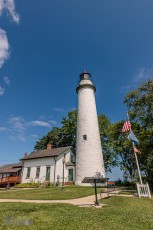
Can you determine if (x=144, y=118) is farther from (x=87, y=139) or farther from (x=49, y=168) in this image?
(x=49, y=168)

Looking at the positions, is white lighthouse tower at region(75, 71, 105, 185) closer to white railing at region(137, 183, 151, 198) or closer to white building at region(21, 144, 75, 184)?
white building at region(21, 144, 75, 184)

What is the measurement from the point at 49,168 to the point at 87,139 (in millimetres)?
8005

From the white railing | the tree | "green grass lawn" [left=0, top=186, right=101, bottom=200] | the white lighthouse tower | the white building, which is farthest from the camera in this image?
the white building

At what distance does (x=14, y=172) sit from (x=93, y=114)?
57.9ft

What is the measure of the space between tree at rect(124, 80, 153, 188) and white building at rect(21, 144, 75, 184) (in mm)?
10982

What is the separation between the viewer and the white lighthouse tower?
19.8 meters

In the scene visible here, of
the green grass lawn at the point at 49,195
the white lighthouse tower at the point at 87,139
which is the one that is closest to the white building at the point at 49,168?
the white lighthouse tower at the point at 87,139

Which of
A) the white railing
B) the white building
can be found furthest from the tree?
the white building

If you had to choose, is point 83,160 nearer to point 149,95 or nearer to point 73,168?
point 73,168

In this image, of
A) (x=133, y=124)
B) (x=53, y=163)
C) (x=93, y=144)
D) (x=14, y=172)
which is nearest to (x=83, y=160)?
(x=93, y=144)

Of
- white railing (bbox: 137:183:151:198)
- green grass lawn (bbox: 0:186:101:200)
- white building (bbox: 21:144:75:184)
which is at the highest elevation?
white building (bbox: 21:144:75:184)

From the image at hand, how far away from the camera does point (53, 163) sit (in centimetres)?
2392

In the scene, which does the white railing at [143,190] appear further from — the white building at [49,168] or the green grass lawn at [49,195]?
the white building at [49,168]

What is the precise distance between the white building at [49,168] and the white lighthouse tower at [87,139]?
3.29m
